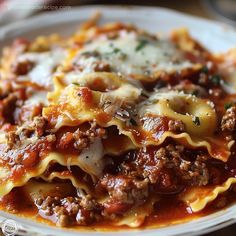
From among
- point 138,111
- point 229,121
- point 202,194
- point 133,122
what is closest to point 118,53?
point 138,111

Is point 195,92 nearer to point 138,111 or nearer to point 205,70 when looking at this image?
point 205,70

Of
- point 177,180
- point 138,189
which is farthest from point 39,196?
point 177,180

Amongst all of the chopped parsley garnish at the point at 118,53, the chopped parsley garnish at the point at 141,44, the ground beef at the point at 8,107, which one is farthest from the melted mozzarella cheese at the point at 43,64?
the chopped parsley garnish at the point at 141,44

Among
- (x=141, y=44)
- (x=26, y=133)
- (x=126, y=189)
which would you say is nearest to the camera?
(x=126, y=189)

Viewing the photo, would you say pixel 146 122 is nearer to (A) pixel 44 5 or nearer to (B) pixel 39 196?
(B) pixel 39 196

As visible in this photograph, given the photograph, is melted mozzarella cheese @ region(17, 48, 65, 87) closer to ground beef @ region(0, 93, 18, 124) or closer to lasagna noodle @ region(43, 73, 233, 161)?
ground beef @ region(0, 93, 18, 124)

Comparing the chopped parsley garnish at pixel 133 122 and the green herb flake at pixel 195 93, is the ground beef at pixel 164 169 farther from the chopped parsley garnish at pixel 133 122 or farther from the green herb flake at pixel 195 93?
the green herb flake at pixel 195 93
